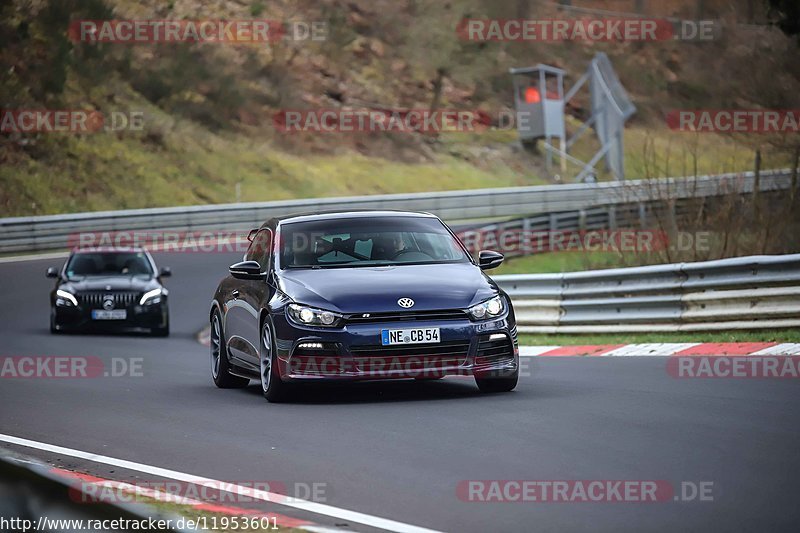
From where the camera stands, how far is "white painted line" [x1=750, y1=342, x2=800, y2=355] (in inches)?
532

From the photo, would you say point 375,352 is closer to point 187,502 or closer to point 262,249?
point 262,249

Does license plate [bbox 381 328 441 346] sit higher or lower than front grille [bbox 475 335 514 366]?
higher

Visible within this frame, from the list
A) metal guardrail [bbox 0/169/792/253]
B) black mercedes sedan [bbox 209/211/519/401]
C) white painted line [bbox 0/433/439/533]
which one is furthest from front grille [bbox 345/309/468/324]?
metal guardrail [bbox 0/169/792/253]

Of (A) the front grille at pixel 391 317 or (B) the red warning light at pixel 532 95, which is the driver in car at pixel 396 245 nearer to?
(A) the front grille at pixel 391 317

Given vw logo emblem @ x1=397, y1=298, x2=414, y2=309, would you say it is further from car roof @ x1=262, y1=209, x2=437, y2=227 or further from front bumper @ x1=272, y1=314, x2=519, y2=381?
car roof @ x1=262, y1=209, x2=437, y2=227

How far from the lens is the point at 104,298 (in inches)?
860

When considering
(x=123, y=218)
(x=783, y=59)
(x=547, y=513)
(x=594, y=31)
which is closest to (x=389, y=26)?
(x=594, y=31)

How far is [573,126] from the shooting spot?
7156cm

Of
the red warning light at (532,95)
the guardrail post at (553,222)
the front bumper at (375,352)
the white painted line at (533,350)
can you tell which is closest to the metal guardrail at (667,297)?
the white painted line at (533,350)

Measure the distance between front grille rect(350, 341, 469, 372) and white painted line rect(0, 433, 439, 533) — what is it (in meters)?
2.48

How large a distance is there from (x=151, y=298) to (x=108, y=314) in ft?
2.29

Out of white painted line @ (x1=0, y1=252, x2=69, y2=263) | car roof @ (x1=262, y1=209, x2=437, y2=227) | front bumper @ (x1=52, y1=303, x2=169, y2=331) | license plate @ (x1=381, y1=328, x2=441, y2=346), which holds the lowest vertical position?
white painted line @ (x1=0, y1=252, x2=69, y2=263)

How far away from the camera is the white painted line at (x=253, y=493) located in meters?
6.00

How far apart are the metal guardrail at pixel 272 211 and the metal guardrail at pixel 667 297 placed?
695 centimetres
